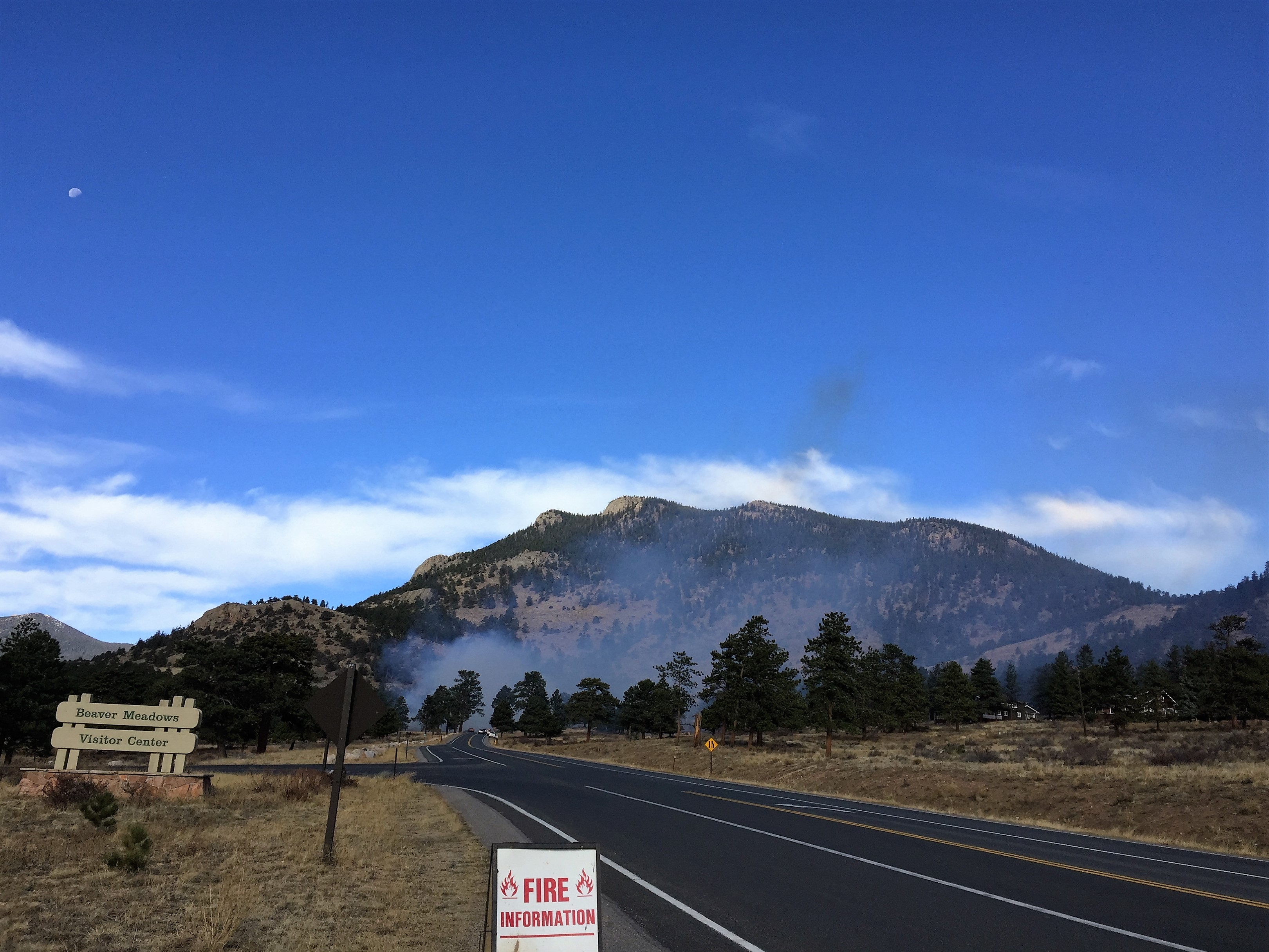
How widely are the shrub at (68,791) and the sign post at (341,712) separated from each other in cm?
938

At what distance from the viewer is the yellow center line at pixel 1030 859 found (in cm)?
1173

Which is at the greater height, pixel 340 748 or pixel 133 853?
pixel 340 748

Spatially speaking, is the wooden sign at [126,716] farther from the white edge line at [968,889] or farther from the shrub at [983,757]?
the shrub at [983,757]

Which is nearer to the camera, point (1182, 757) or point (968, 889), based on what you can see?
point (968, 889)

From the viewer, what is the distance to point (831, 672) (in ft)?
205

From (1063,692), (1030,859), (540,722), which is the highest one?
(1063,692)

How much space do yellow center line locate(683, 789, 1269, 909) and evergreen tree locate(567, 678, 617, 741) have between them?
96892 millimetres

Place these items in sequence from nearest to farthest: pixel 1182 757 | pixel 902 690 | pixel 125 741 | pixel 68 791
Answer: pixel 68 791 < pixel 125 741 < pixel 1182 757 < pixel 902 690

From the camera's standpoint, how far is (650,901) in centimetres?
1062

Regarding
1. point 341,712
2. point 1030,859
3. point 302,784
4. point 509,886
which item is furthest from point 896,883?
point 302,784

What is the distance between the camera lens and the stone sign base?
21.2 meters

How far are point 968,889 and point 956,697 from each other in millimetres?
102745

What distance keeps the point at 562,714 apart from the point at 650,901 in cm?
15519

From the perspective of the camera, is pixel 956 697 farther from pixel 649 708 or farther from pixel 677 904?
pixel 677 904
